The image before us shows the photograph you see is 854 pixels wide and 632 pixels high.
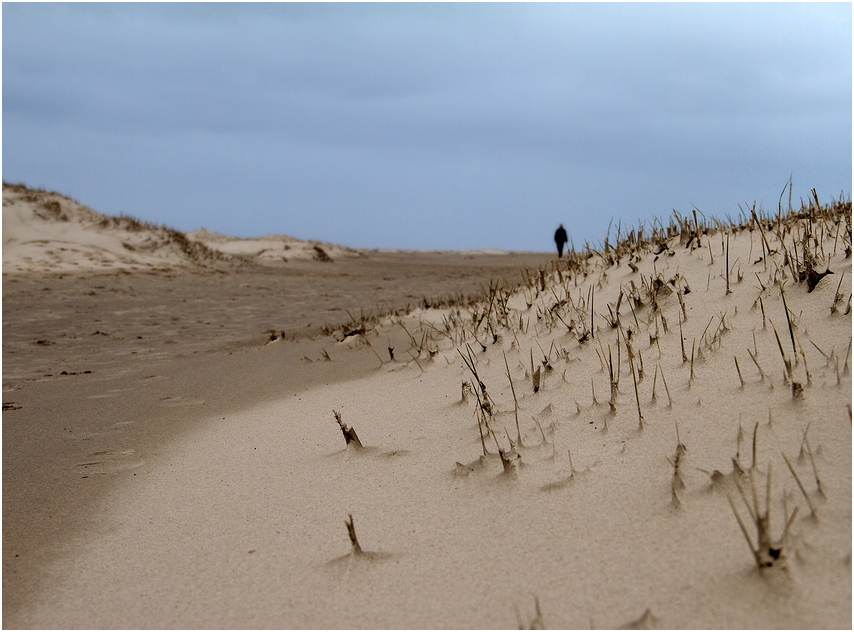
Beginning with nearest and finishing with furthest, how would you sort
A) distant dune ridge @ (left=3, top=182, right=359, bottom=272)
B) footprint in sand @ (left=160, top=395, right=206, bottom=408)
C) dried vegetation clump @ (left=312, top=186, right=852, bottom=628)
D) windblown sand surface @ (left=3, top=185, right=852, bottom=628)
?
windblown sand surface @ (left=3, top=185, right=852, bottom=628) < dried vegetation clump @ (left=312, top=186, right=852, bottom=628) < footprint in sand @ (left=160, top=395, right=206, bottom=408) < distant dune ridge @ (left=3, top=182, right=359, bottom=272)

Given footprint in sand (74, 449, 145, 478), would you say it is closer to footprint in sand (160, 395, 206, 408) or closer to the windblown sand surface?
A: the windblown sand surface

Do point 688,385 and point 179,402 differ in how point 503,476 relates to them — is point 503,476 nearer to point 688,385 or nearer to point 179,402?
point 688,385

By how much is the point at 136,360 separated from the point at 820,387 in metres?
5.33

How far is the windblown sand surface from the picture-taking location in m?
1.51

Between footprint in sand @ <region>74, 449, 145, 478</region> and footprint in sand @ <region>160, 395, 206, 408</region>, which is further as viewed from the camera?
footprint in sand @ <region>160, 395, 206, 408</region>

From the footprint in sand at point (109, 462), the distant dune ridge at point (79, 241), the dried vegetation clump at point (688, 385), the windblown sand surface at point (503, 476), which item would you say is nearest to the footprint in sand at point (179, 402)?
the windblown sand surface at point (503, 476)

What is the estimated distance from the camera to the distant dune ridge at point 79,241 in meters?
13.8

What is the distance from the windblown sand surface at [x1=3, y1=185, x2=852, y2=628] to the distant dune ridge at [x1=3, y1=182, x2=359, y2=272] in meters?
10.6

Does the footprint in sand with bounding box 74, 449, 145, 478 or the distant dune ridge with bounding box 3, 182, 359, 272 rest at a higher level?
the distant dune ridge with bounding box 3, 182, 359, 272

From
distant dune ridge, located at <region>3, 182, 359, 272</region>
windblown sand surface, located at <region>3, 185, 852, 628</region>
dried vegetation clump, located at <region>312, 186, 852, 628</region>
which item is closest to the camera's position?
windblown sand surface, located at <region>3, 185, 852, 628</region>

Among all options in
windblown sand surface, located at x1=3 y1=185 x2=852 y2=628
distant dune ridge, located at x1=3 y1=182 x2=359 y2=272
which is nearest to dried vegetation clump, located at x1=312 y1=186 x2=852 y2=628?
windblown sand surface, located at x1=3 y1=185 x2=852 y2=628

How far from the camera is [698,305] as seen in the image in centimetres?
321

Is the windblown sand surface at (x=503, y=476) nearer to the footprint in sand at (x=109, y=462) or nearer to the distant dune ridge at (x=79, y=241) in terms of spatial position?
the footprint in sand at (x=109, y=462)

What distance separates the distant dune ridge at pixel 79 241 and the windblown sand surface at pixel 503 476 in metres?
10.6
